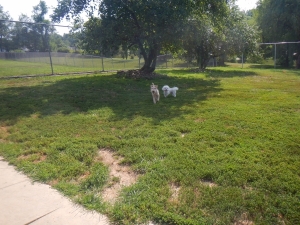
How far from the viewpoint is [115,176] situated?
2.99m

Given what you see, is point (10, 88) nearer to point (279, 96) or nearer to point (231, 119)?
point (231, 119)

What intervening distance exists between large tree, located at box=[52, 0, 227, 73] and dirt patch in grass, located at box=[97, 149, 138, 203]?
7748 mm

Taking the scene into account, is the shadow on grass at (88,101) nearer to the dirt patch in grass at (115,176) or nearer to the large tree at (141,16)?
the dirt patch in grass at (115,176)

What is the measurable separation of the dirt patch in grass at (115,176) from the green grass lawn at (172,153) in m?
0.08

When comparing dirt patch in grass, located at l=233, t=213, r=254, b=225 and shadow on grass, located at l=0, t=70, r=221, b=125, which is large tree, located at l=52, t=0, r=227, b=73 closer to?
shadow on grass, located at l=0, t=70, r=221, b=125

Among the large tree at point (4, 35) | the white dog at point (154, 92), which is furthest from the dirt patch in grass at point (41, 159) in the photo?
the large tree at point (4, 35)

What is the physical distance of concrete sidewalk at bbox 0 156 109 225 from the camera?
87.8 inches

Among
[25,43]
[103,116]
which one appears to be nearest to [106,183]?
[103,116]

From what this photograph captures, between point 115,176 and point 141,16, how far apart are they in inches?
363

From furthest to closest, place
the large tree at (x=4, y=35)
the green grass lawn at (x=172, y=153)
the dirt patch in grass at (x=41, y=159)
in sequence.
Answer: the large tree at (x=4, y=35)
the dirt patch in grass at (x=41, y=159)
the green grass lawn at (x=172, y=153)

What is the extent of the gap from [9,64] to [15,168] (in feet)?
38.2

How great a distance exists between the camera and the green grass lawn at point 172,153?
7.70 ft

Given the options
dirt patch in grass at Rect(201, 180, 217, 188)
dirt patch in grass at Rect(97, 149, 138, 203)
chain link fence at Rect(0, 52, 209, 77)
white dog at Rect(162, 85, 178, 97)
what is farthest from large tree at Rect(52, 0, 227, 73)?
dirt patch in grass at Rect(201, 180, 217, 188)

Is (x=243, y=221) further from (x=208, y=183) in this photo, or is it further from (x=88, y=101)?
(x=88, y=101)
